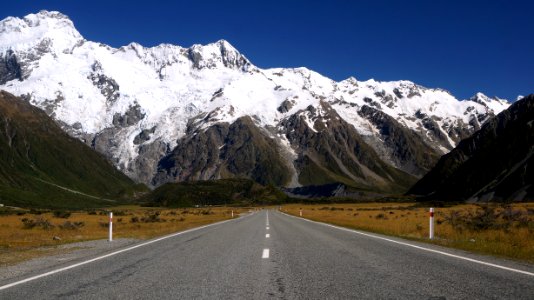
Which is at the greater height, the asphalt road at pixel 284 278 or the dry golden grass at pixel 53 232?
the asphalt road at pixel 284 278

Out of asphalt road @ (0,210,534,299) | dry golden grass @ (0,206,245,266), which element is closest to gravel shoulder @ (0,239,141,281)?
dry golden grass @ (0,206,245,266)

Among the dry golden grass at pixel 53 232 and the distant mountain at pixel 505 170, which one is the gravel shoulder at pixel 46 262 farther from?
the distant mountain at pixel 505 170

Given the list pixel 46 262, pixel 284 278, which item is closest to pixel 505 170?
pixel 46 262

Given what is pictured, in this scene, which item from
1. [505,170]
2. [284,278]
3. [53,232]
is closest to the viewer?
[284,278]

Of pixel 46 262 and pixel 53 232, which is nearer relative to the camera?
pixel 46 262

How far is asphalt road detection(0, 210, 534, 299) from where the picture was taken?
33.3 feet

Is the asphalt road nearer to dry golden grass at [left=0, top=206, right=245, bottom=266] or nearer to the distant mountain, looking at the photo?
dry golden grass at [left=0, top=206, right=245, bottom=266]

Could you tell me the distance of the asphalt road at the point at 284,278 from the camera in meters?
10.2

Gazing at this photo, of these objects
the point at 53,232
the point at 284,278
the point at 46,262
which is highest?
the point at 284,278

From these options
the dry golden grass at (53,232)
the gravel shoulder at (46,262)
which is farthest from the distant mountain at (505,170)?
the gravel shoulder at (46,262)

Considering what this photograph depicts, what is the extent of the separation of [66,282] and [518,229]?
21689 millimetres

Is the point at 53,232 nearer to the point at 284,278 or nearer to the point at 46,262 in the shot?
the point at 46,262

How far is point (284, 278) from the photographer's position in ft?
39.4

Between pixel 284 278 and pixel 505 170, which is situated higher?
pixel 505 170
